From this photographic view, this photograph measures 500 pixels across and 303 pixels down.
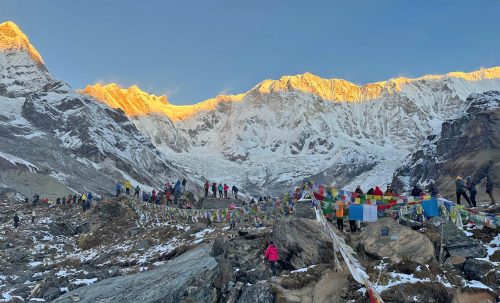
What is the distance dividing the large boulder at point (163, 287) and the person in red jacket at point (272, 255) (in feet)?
6.91

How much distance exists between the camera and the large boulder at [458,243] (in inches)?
679

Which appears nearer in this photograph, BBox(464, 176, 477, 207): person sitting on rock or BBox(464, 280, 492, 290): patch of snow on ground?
BBox(464, 280, 492, 290): patch of snow on ground

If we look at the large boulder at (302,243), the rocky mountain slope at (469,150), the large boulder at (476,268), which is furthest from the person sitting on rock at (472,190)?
the rocky mountain slope at (469,150)

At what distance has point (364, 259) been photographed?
1845 cm

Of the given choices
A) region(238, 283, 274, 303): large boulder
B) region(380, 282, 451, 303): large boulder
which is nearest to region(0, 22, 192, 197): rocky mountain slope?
region(238, 283, 274, 303): large boulder

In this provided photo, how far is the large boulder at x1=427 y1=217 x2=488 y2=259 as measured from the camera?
56.6 ft

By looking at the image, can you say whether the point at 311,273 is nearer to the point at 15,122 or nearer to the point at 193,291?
the point at 193,291

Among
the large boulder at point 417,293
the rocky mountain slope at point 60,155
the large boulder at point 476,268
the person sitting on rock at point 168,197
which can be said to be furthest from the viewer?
the rocky mountain slope at point 60,155

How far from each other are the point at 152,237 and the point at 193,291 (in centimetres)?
1553

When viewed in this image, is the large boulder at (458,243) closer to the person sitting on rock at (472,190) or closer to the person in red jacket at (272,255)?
the person in red jacket at (272,255)

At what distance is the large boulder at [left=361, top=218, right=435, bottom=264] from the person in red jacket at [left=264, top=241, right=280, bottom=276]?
332cm

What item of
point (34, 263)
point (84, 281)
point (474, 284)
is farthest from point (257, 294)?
point (34, 263)

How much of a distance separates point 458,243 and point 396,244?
6.94 feet

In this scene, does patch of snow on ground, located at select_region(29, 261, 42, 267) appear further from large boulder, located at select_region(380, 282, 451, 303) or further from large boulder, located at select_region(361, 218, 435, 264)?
large boulder, located at select_region(380, 282, 451, 303)
